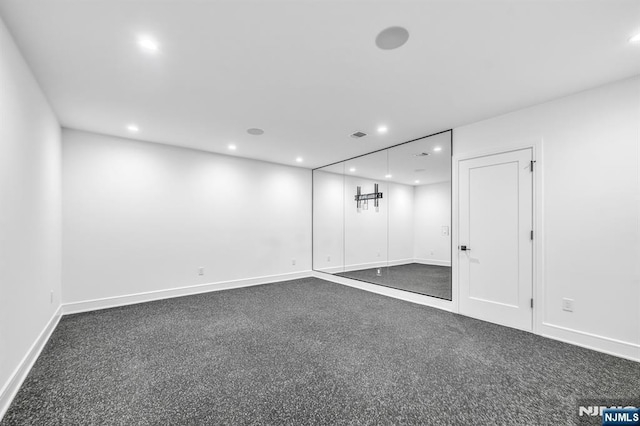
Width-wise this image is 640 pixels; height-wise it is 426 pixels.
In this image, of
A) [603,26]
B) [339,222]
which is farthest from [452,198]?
[339,222]

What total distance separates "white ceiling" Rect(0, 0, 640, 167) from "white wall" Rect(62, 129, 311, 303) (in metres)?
0.85

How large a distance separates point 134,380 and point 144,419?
569mm

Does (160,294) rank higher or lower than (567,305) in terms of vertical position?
lower

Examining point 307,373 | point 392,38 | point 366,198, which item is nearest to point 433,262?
point 366,198

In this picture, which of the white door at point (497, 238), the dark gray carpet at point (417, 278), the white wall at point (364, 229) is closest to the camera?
the white door at point (497, 238)

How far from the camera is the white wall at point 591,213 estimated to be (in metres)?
2.56

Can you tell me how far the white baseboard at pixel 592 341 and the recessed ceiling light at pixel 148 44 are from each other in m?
4.71

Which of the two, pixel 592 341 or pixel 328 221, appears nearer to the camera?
pixel 592 341

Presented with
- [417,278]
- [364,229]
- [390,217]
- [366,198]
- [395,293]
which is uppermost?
[366,198]

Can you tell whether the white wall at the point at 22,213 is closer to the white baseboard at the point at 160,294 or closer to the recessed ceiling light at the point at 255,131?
the white baseboard at the point at 160,294

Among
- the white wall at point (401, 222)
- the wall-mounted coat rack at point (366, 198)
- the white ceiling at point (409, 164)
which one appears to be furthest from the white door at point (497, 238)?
the wall-mounted coat rack at point (366, 198)

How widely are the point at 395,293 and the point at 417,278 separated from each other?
0.52 metres

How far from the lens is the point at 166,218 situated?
4.66 metres

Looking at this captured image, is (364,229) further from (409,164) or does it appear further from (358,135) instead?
(358,135)
